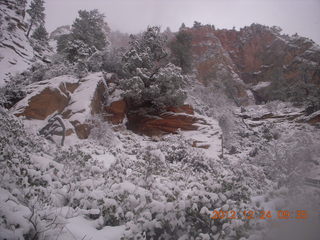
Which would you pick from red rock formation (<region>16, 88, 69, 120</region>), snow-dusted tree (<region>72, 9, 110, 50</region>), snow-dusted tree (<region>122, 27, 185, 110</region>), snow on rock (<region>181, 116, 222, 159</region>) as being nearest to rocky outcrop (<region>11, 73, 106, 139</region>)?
red rock formation (<region>16, 88, 69, 120</region>)

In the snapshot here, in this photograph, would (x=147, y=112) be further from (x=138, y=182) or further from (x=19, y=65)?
(x=19, y=65)

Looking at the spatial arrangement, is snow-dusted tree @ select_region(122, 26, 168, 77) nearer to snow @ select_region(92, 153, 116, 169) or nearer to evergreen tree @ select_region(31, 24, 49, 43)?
snow @ select_region(92, 153, 116, 169)

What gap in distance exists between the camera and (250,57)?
5091 centimetres

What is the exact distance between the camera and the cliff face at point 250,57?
38031 millimetres

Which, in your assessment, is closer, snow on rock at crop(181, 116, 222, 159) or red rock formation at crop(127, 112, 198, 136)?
Result: snow on rock at crop(181, 116, 222, 159)

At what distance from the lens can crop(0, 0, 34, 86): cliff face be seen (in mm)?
19719

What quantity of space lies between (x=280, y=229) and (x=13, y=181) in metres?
4.23

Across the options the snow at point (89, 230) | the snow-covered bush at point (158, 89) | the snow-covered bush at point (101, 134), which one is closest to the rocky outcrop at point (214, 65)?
the snow-covered bush at point (158, 89)

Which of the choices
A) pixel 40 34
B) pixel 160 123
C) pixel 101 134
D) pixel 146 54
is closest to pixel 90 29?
pixel 146 54

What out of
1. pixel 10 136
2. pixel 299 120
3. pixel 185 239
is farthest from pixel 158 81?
pixel 185 239

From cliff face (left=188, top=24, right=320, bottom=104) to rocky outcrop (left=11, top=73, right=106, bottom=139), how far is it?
26.9 m

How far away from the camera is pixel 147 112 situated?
51.1 feet

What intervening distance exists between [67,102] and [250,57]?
161 feet

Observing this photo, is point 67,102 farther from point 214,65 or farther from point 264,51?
point 264,51
